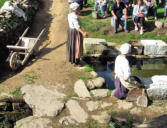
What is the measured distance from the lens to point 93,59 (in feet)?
29.5

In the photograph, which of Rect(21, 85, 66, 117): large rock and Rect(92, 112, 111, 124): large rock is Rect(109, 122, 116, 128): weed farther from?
Rect(21, 85, 66, 117): large rock

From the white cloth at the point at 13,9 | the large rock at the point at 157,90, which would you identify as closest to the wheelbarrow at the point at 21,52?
the white cloth at the point at 13,9

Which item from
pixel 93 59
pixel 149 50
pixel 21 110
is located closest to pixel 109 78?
pixel 93 59

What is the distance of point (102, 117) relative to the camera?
549 centimetres

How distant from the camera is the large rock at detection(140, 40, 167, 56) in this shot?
9.01 meters

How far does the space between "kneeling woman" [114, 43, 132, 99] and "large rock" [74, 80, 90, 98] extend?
78 cm

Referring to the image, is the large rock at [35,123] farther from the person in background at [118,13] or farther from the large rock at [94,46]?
the person in background at [118,13]

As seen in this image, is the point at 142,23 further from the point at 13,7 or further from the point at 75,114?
the point at 75,114

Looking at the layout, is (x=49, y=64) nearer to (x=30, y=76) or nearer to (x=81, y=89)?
(x=30, y=76)

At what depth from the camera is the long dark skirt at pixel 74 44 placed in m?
7.34

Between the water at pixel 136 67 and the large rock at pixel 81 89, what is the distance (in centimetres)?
118


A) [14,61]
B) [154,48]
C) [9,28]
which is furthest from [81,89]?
[9,28]

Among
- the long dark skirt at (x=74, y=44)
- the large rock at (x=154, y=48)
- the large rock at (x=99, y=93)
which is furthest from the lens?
the large rock at (x=154, y=48)

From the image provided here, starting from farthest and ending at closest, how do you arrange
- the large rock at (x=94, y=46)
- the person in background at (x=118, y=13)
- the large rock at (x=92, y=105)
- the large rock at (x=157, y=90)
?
the person in background at (x=118, y=13), the large rock at (x=94, y=46), the large rock at (x=157, y=90), the large rock at (x=92, y=105)
